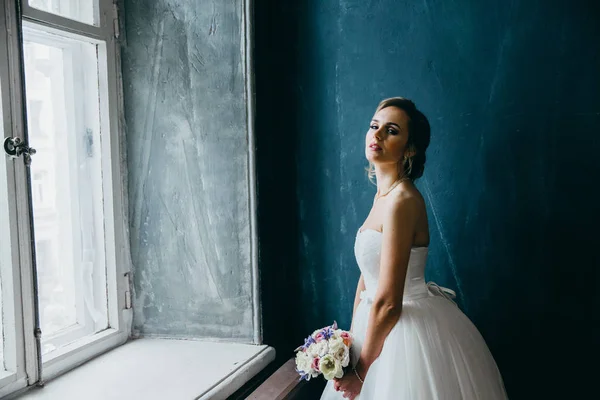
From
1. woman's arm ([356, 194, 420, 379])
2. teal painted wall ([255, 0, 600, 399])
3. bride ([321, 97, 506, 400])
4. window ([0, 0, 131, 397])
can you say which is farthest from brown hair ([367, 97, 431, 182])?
window ([0, 0, 131, 397])

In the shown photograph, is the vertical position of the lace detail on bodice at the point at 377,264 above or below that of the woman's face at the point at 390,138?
below

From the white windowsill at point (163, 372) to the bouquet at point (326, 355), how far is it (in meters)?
0.30

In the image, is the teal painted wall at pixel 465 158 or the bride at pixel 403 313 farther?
the teal painted wall at pixel 465 158

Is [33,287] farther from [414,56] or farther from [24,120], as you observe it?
[414,56]

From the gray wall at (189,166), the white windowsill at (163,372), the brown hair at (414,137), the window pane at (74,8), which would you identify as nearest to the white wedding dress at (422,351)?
the brown hair at (414,137)

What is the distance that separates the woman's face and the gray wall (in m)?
0.55

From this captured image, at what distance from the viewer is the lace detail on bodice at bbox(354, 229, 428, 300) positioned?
5.18 feet

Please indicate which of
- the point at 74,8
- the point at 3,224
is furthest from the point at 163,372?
the point at 74,8

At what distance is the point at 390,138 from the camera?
1.63 metres

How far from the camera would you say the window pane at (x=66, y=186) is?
5.76ft

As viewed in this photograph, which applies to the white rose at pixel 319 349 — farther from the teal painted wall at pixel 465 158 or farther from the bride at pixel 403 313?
the teal painted wall at pixel 465 158

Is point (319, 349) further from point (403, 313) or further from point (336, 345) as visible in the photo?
point (403, 313)

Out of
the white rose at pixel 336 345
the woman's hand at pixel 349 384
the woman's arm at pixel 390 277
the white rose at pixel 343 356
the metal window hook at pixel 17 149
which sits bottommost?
the woman's hand at pixel 349 384

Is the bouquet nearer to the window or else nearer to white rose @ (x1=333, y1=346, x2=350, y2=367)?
white rose @ (x1=333, y1=346, x2=350, y2=367)
